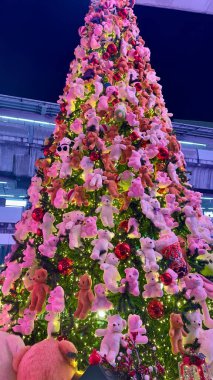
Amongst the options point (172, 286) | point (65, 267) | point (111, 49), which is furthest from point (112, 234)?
point (111, 49)

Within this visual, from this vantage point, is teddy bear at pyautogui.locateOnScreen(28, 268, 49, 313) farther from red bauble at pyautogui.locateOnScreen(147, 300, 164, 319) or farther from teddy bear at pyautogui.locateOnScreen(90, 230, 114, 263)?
red bauble at pyautogui.locateOnScreen(147, 300, 164, 319)

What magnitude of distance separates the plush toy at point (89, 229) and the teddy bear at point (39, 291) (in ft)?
1.00

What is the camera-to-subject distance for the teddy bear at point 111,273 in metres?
1.92

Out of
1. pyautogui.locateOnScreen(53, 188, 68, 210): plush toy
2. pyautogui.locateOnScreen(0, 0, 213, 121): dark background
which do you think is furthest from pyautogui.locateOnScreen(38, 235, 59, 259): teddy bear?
pyautogui.locateOnScreen(0, 0, 213, 121): dark background

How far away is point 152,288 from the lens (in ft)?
6.31

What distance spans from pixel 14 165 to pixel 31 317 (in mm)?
3172

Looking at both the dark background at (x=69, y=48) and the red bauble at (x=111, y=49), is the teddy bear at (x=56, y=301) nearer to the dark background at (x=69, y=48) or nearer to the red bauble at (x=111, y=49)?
the red bauble at (x=111, y=49)

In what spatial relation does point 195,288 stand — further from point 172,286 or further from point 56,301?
point 56,301

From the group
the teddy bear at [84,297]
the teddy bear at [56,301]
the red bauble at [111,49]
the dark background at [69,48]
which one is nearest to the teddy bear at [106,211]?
the teddy bear at [84,297]

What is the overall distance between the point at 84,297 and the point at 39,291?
0.26m

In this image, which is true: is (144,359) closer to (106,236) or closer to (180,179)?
(106,236)

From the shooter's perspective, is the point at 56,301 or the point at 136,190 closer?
the point at 56,301

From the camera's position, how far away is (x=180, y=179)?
8.83ft

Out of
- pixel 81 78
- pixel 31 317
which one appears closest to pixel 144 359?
pixel 31 317
